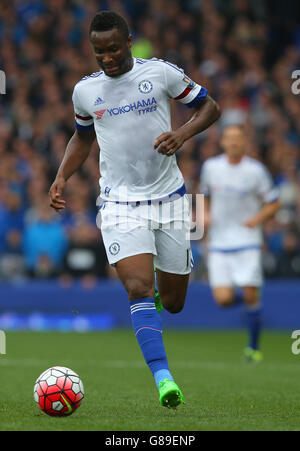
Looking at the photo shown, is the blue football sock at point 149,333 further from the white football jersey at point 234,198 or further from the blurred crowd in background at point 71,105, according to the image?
the blurred crowd in background at point 71,105

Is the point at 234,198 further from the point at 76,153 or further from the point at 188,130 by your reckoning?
the point at 188,130

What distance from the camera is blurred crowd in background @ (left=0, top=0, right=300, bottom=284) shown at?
1566 cm

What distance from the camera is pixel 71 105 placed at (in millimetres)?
18938

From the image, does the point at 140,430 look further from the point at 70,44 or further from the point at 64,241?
the point at 70,44

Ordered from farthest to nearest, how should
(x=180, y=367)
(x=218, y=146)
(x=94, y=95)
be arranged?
(x=218, y=146)
(x=180, y=367)
(x=94, y=95)

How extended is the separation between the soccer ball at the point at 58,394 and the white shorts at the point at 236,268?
539cm

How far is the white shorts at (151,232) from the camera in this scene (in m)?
6.29

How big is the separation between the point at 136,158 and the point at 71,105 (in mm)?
12722

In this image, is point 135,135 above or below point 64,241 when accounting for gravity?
above

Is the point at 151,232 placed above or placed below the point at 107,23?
below

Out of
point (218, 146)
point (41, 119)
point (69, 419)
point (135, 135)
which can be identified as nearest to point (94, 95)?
point (135, 135)

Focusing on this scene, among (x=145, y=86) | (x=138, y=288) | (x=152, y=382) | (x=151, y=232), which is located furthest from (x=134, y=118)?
(x=152, y=382)

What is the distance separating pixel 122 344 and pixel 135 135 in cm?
693

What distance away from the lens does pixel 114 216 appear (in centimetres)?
643
